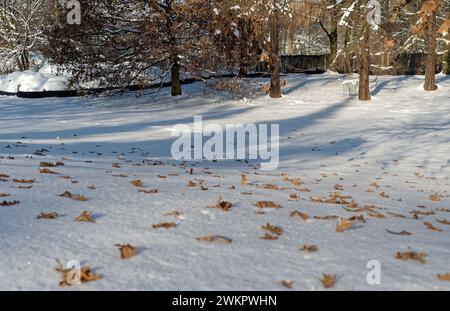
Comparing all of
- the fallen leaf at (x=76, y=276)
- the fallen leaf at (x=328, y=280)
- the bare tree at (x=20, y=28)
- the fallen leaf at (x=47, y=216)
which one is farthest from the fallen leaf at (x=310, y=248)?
the bare tree at (x=20, y=28)

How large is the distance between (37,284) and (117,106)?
18849 millimetres

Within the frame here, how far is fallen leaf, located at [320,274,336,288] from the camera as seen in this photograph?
2.38 metres

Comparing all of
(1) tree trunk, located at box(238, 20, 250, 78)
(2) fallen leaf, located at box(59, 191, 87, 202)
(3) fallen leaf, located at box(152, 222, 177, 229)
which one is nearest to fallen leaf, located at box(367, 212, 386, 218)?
(3) fallen leaf, located at box(152, 222, 177, 229)

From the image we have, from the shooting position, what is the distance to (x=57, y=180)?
4.61 metres

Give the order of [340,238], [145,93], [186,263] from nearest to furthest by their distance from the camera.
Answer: [186,263]
[340,238]
[145,93]

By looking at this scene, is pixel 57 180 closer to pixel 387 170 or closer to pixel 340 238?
pixel 340 238

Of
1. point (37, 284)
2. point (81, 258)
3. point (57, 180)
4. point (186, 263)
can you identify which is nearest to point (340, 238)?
point (186, 263)

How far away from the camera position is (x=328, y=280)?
2.40 meters

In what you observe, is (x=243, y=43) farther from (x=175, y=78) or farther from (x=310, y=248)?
(x=310, y=248)

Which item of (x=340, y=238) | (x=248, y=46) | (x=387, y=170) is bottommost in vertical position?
(x=387, y=170)

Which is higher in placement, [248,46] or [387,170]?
[248,46]

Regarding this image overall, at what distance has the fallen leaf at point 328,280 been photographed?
238 centimetres

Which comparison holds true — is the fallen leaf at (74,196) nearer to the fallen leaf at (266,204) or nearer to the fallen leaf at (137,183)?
the fallen leaf at (137,183)

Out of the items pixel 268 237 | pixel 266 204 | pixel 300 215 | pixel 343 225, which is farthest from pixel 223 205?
pixel 343 225
